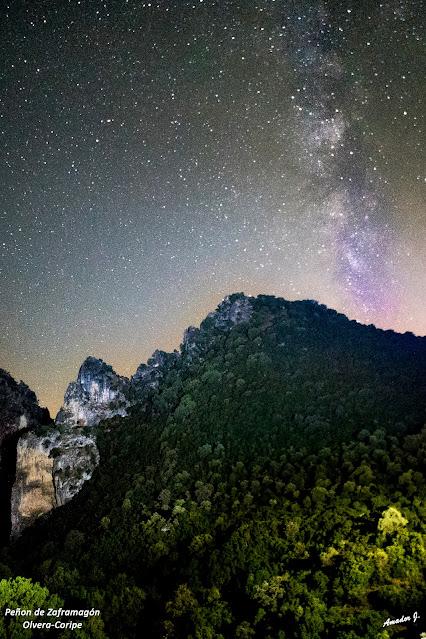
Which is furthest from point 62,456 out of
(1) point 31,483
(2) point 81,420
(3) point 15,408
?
(3) point 15,408

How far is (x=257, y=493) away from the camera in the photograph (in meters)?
43.8

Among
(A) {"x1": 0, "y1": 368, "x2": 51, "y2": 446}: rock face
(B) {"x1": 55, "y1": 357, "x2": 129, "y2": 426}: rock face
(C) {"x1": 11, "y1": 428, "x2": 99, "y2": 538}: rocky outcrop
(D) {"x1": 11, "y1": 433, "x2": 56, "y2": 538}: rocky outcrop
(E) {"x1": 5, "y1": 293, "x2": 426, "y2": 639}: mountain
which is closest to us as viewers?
(E) {"x1": 5, "y1": 293, "x2": 426, "y2": 639}: mountain

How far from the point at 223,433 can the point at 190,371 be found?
19.3m

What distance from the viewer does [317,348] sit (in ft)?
221

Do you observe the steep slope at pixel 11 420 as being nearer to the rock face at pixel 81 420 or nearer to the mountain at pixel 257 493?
the rock face at pixel 81 420

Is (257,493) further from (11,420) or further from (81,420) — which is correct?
(11,420)

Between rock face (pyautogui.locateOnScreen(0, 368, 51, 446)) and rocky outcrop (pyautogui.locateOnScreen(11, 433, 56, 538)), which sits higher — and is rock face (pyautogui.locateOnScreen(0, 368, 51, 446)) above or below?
above

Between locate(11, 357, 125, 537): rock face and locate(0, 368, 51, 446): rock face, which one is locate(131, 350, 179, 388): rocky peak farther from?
locate(0, 368, 51, 446): rock face

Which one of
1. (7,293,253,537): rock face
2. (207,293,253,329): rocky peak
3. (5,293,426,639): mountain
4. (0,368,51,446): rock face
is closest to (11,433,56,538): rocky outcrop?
(7,293,253,537): rock face

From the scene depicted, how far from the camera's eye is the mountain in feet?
85.3

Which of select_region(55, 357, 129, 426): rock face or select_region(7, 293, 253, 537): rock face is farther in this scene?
select_region(55, 357, 129, 426): rock face

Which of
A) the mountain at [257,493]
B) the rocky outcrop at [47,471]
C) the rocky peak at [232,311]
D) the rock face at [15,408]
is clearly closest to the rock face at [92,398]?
the mountain at [257,493]

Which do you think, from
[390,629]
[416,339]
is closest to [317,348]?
[416,339]

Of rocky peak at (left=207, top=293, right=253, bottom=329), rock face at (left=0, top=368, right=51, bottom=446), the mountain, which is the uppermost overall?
rocky peak at (left=207, top=293, right=253, bottom=329)
